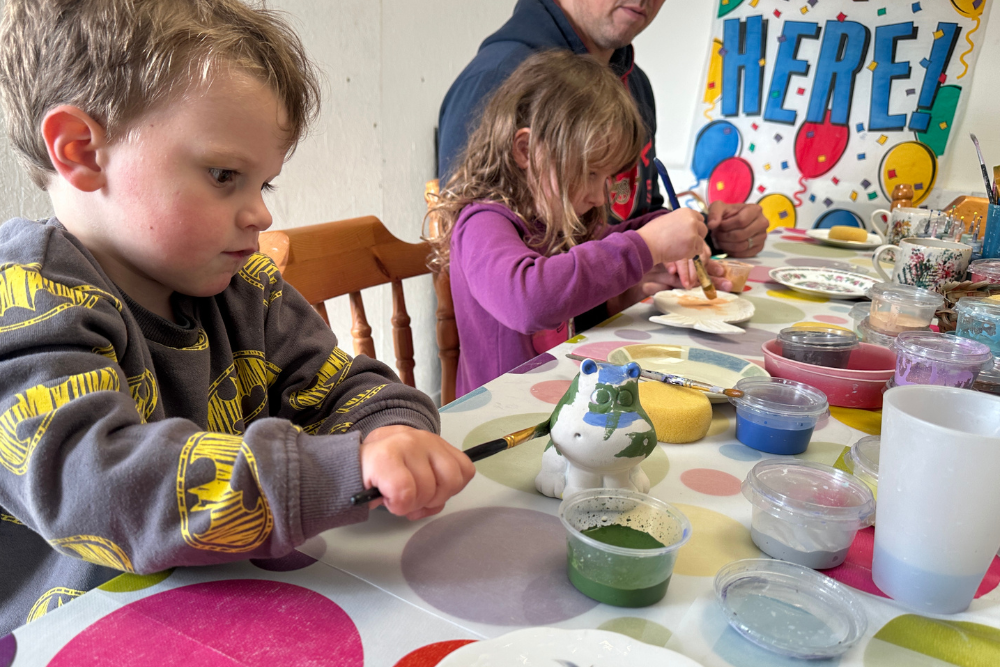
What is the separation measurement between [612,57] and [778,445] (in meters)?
1.31

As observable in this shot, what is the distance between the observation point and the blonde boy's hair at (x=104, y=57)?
1.72 feet

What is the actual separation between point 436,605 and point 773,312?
93 centimetres

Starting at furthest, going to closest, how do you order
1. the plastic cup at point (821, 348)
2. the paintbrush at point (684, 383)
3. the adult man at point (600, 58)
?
the adult man at point (600, 58) < the plastic cup at point (821, 348) < the paintbrush at point (684, 383)

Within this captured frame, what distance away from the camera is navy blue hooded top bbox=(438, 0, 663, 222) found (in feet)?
4.49

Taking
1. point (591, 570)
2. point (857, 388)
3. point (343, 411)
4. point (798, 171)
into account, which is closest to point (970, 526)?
point (591, 570)

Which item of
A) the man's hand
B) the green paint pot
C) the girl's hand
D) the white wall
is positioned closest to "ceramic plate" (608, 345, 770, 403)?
the girl's hand

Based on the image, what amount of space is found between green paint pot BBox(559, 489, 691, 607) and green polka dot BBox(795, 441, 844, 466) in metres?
0.24

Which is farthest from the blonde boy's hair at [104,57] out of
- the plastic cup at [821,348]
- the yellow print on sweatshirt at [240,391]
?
the plastic cup at [821,348]

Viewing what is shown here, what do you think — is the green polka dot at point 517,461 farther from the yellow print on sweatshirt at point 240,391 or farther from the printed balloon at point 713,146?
the printed balloon at point 713,146

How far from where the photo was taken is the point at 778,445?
0.66 meters

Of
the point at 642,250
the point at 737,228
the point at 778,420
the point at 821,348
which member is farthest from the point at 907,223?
the point at 778,420

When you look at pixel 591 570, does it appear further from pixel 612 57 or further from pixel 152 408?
pixel 612 57

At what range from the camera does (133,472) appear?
0.42 meters

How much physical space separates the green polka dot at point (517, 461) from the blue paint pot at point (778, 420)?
89 millimetres
